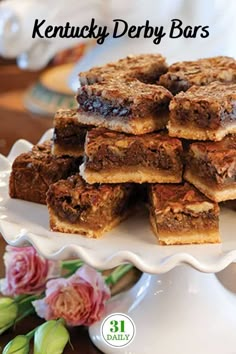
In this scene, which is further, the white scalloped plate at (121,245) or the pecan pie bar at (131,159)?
the pecan pie bar at (131,159)

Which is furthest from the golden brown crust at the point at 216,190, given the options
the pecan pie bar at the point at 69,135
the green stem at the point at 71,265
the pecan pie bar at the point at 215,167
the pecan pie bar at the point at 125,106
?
the green stem at the point at 71,265

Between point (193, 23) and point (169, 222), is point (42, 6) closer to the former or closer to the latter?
point (193, 23)

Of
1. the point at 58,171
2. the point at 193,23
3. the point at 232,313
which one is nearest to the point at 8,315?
the point at 58,171

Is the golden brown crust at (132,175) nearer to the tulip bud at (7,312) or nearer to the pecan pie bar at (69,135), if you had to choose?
the pecan pie bar at (69,135)

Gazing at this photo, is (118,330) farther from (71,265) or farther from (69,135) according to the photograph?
(69,135)

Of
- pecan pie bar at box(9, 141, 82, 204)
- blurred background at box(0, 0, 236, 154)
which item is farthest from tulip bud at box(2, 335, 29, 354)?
blurred background at box(0, 0, 236, 154)

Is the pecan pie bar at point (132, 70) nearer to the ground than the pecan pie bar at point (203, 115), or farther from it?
farther from it

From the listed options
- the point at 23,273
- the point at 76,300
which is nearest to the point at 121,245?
the point at 76,300
